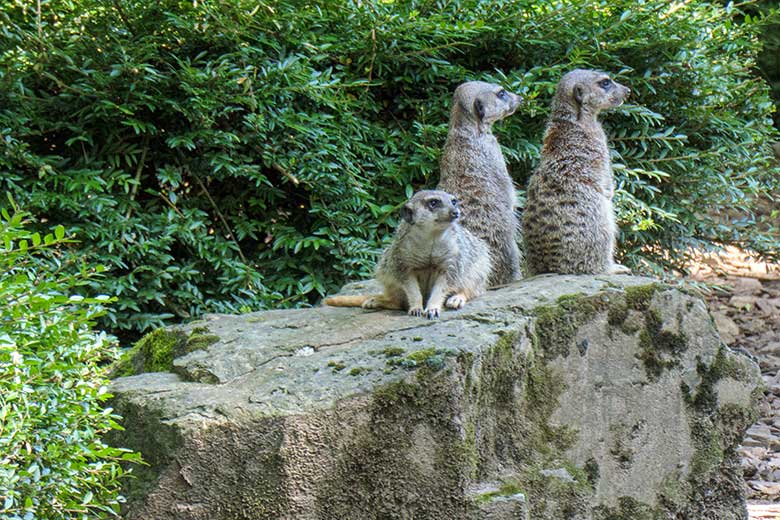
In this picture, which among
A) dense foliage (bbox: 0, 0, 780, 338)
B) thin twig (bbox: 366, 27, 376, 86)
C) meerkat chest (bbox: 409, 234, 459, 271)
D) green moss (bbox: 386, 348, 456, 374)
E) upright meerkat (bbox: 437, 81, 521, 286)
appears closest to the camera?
green moss (bbox: 386, 348, 456, 374)

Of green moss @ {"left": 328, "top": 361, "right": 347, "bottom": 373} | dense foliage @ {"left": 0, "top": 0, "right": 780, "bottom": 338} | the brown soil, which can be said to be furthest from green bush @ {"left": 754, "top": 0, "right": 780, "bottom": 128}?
green moss @ {"left": 328, "top": 361, "right": 347, "bottom": 373}

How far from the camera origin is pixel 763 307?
807cm

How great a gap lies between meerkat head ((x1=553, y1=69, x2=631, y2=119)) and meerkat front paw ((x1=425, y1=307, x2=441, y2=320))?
149 cm

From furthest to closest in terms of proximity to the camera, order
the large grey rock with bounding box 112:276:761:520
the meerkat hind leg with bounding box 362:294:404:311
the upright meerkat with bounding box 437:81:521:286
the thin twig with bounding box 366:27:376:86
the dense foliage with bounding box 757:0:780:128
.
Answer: the dense foliage with bounding box 757:0:780:128
the thin twig with bounding box 366:27:376:86
the upright meerkat with bounding box 437:81:521:286
the meerkat hind leg with bounding box 362:294:404:311
the large grey rock with bounding box 112:276:761:520

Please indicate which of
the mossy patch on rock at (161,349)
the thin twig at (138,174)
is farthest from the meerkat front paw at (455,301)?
the thin twig at (138,174)

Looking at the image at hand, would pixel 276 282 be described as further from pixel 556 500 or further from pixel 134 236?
pixel 556 500

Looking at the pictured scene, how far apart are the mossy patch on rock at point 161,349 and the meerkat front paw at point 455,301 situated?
0.92 meters

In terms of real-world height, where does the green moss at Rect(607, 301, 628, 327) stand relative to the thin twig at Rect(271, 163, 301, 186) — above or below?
below

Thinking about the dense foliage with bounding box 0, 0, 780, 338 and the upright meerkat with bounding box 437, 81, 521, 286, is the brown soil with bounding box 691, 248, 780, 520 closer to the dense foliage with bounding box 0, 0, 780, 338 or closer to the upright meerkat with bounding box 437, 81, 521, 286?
the dense foliage with bounding box 0, 0, 780, 338

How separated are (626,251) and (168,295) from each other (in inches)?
118

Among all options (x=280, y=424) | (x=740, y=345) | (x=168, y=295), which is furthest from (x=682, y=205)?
(x=280, y=424)

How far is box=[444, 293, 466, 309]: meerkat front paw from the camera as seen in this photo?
160 inches

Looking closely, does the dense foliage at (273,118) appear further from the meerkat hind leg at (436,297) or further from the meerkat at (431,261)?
the meerkat hind leg at (436,297)

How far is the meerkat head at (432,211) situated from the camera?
4.10 metres
